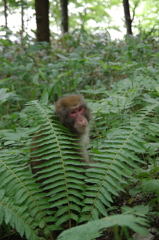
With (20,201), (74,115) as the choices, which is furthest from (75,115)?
(20,201)

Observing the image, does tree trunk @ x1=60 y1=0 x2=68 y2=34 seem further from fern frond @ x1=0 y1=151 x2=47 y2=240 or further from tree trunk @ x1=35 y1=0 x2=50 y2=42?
fern frond @ x1=0 y1=151 x2=47 y2=240

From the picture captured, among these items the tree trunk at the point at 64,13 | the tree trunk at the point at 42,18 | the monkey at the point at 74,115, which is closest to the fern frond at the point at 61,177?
the monkey at the point at 74,115

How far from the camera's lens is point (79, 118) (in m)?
3.97

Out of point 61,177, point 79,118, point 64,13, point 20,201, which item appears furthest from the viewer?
point 64,13

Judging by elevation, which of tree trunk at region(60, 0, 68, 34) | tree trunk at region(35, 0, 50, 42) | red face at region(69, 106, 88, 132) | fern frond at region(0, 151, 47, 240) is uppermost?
tree trunk at region(60, 0, 68, 34)

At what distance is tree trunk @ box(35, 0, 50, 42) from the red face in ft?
26.9

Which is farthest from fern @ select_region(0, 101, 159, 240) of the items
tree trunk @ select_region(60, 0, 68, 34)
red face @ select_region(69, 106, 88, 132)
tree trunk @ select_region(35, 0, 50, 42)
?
tree trunk @ select_region(60, 0, 68, 34)

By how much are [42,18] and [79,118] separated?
28.7 feet

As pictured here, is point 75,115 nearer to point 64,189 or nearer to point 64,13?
point 64,189

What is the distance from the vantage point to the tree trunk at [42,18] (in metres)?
11.4

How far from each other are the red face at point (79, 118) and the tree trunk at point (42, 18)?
26.9ft

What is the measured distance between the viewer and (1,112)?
6180 mm

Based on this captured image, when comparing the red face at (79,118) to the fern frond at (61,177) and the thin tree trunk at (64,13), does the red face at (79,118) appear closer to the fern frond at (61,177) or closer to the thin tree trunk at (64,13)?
the fern frond at (61,177)

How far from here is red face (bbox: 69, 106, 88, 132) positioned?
12.8 feet
